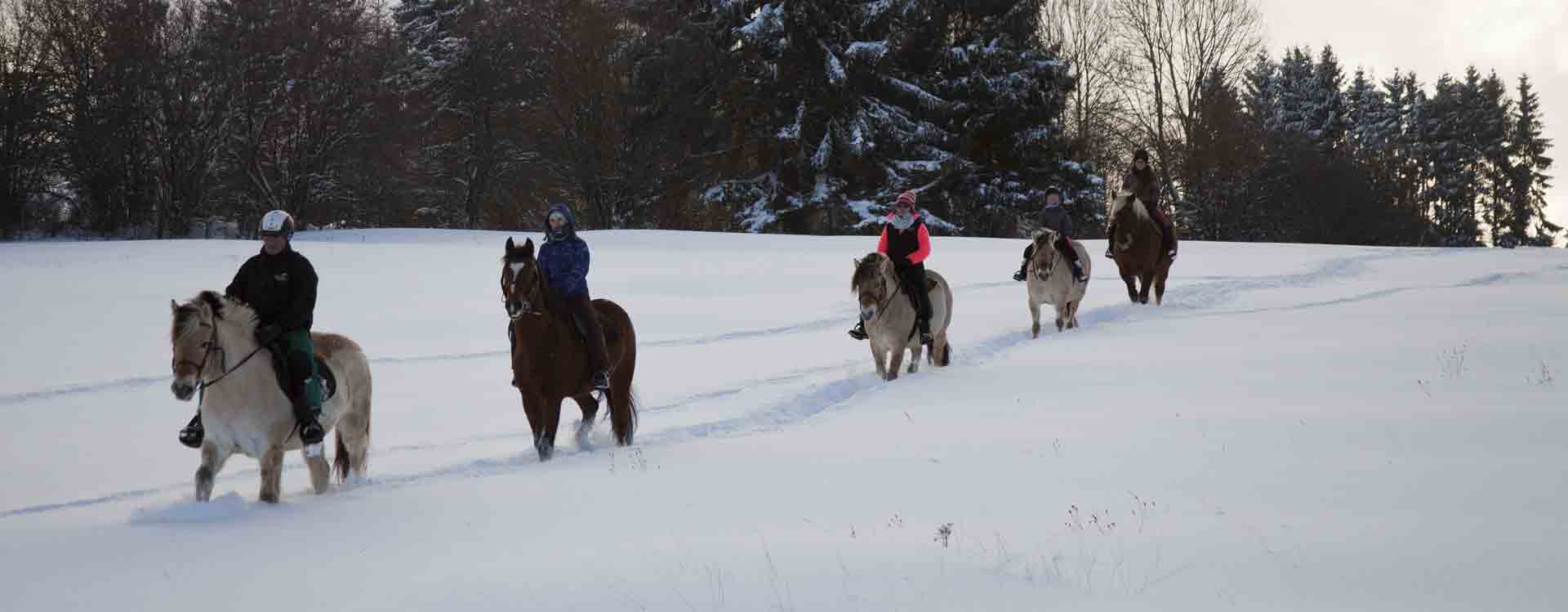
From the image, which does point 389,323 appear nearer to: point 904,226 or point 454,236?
point 904,226

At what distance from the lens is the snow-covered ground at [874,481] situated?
557 centimetres

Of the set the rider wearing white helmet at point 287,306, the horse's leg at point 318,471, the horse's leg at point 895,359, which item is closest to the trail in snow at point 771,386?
the horse's leg at point 895,359

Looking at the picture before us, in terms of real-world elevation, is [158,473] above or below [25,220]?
below

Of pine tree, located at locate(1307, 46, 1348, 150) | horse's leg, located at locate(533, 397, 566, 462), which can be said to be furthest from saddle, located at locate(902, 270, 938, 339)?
pine tree, located at locate(1307, 46, 1348, 150)

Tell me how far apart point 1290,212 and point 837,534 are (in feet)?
179

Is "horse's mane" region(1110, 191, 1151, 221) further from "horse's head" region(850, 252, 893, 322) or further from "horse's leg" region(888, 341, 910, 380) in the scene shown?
"horse's head" region(850, 252, 893, 322)

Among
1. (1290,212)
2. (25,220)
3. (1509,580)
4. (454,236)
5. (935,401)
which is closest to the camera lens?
(1509,580)

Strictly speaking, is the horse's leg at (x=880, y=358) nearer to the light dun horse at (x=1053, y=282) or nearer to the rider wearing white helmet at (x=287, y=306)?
the light dun horse at (x=1053, y=282)

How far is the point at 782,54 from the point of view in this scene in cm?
3966

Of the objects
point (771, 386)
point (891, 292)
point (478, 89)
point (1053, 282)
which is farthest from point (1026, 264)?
point (478, 89)

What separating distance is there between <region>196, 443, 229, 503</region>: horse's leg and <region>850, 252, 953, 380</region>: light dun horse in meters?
6.74

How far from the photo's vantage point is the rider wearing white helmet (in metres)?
7.71

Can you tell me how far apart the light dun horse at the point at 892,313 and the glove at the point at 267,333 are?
6261mm

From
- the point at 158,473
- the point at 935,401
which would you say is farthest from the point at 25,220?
the point at 935,401
